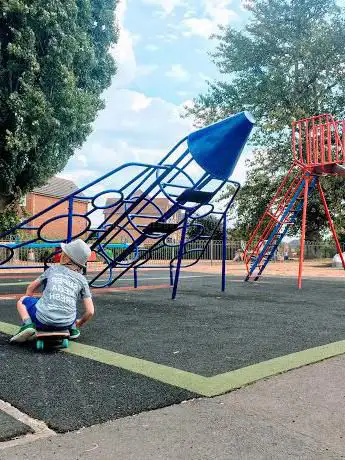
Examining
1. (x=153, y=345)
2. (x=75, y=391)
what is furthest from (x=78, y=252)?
(x=75, y=391)

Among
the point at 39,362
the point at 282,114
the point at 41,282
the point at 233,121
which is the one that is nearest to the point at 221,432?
the point at 39,362

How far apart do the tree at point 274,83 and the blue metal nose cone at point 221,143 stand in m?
21.1

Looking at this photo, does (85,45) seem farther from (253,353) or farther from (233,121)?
(253,353)

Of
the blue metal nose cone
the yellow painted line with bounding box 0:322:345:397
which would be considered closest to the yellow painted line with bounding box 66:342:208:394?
the yellow painted line with bounding box 0:322:345:397

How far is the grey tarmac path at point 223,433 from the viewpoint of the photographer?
87.4 inches

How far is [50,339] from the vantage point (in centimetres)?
403

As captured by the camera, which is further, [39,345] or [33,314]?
[33,314]

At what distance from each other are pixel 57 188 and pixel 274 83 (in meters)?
30.8

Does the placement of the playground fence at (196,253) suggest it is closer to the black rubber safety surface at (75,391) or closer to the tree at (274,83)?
the tree at (274,83)

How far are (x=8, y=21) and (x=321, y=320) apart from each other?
17.9 metres

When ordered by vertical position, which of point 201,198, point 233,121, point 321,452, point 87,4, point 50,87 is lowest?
point 321,452

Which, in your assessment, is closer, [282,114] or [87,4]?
[87,4]

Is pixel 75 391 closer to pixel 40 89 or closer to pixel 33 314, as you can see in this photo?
pixel 33 314

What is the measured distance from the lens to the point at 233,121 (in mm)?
6371
